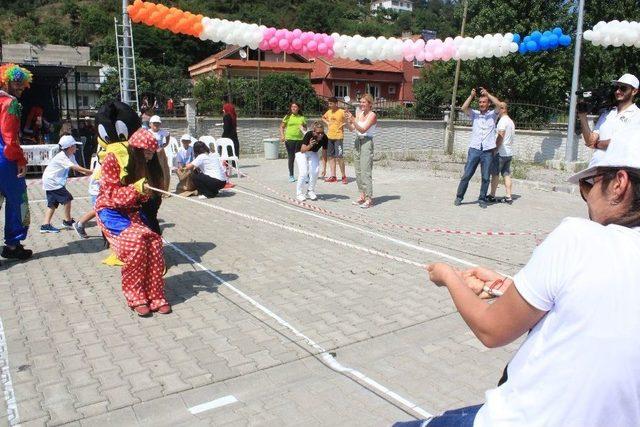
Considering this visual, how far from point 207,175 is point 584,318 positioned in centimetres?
988

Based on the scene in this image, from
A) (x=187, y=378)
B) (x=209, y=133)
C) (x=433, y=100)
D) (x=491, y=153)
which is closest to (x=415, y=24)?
(x=433, y=100)

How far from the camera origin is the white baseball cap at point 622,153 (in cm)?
145

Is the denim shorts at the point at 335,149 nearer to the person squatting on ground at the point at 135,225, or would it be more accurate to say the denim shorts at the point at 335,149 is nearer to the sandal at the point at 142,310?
the person squatting on ground at the point at 135,225

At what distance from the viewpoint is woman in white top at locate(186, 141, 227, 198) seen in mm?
10719

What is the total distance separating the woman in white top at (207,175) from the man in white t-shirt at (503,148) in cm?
543

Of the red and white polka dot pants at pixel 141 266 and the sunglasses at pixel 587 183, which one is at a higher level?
the sunglasses at pixel 587 183

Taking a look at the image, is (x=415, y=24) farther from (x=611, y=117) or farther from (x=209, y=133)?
(x=611, y=117)

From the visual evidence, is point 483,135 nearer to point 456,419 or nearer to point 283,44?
point 283,44

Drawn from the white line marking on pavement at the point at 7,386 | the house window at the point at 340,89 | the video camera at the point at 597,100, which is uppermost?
the house window at the point at 340,89

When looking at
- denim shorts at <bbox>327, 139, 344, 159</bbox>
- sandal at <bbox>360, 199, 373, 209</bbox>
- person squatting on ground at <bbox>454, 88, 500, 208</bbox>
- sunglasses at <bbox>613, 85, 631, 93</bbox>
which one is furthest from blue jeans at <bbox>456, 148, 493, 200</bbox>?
denim shorts at <bbox>327, 139, 344, 159</bbox>

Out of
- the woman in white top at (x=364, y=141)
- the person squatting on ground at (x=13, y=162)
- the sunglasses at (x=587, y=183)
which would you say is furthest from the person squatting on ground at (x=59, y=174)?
the sunglasses at (x=587, y=183)

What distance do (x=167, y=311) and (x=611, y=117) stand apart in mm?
6050

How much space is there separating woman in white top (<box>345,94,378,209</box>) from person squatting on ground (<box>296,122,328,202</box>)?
70 centimetres

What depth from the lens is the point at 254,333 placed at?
15.1 ft
